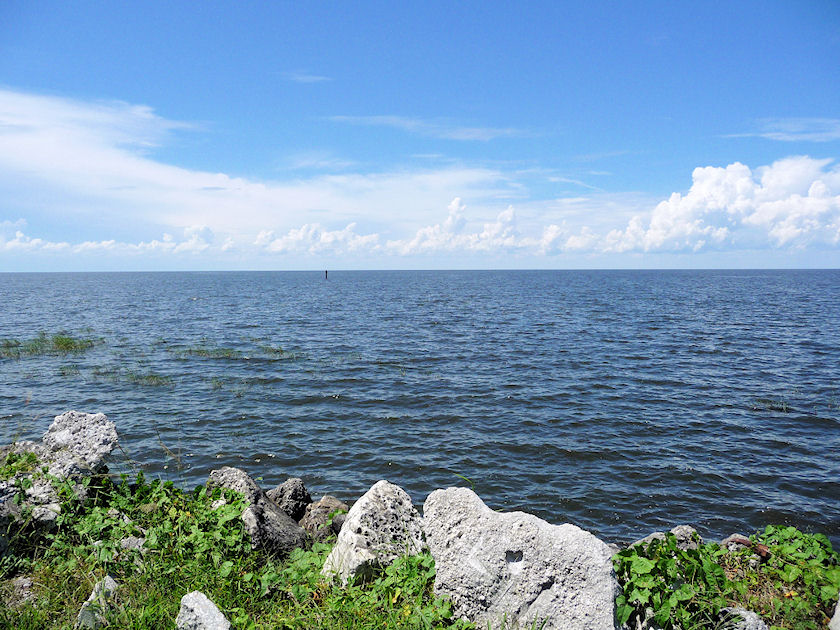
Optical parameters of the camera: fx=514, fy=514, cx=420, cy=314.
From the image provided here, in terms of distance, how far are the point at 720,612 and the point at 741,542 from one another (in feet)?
11.5

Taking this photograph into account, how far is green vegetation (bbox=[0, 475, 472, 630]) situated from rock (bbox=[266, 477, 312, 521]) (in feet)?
13.7

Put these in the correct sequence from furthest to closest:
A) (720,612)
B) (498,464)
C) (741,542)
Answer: (498,464)
(741,542)
(720,612)

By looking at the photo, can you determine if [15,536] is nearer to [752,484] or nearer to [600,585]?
[600,585]

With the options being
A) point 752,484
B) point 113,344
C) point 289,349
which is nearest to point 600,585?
point 752,484

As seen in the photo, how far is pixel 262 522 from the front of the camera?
807cm

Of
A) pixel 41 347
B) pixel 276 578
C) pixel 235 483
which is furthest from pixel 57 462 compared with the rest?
pixel 41 347

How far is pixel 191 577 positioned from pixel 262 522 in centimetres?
201

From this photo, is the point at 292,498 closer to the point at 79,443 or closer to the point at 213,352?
the point at 79,443

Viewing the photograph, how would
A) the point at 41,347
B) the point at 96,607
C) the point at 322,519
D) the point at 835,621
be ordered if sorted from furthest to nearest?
the point at 41,347, the point at 322,519, the point at 835,621, the point at 96,607

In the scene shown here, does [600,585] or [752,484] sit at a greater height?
[600,585]

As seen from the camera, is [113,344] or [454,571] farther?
[113,344]

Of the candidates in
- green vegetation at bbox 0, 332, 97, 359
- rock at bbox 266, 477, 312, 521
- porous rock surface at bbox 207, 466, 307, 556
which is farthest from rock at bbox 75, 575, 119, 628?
green vegetation at bbox 0, 332, 97, 359

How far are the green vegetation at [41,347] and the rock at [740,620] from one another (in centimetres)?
3798

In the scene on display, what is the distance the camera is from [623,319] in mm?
52750
